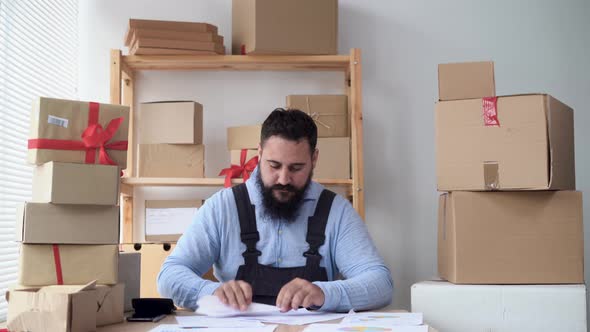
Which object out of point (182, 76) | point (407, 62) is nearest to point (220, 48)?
point (182, 76)

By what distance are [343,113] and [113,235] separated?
1266 mm

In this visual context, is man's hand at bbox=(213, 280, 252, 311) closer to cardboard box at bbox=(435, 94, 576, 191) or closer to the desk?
the desk

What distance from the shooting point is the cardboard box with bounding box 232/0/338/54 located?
2.88 m

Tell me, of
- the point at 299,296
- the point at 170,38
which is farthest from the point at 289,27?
the point at 299,296

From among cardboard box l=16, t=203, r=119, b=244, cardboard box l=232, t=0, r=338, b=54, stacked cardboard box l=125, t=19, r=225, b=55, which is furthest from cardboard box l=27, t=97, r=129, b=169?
cardboard box l=232, t=0, r=338, b=54

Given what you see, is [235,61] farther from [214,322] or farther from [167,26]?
[214,322]

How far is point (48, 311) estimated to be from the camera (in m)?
1.44

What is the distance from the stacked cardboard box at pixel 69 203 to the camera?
203 cm

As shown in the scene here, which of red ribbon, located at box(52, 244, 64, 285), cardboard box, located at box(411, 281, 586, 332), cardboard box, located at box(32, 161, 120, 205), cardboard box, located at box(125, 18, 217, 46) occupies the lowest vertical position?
cardboard box, located at box(411, 281, 586, 332)

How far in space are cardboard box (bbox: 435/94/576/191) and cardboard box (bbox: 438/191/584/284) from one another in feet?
0.22

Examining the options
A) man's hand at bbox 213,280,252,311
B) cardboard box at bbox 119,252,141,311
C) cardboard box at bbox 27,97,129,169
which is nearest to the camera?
man's hand at bbox 213,280,252,311

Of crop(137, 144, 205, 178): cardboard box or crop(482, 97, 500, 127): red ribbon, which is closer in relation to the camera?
crop(482, 97, 500, 127): red ribbon

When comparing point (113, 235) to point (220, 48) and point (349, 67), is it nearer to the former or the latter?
point (220, 48)

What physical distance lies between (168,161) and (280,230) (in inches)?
31.6
